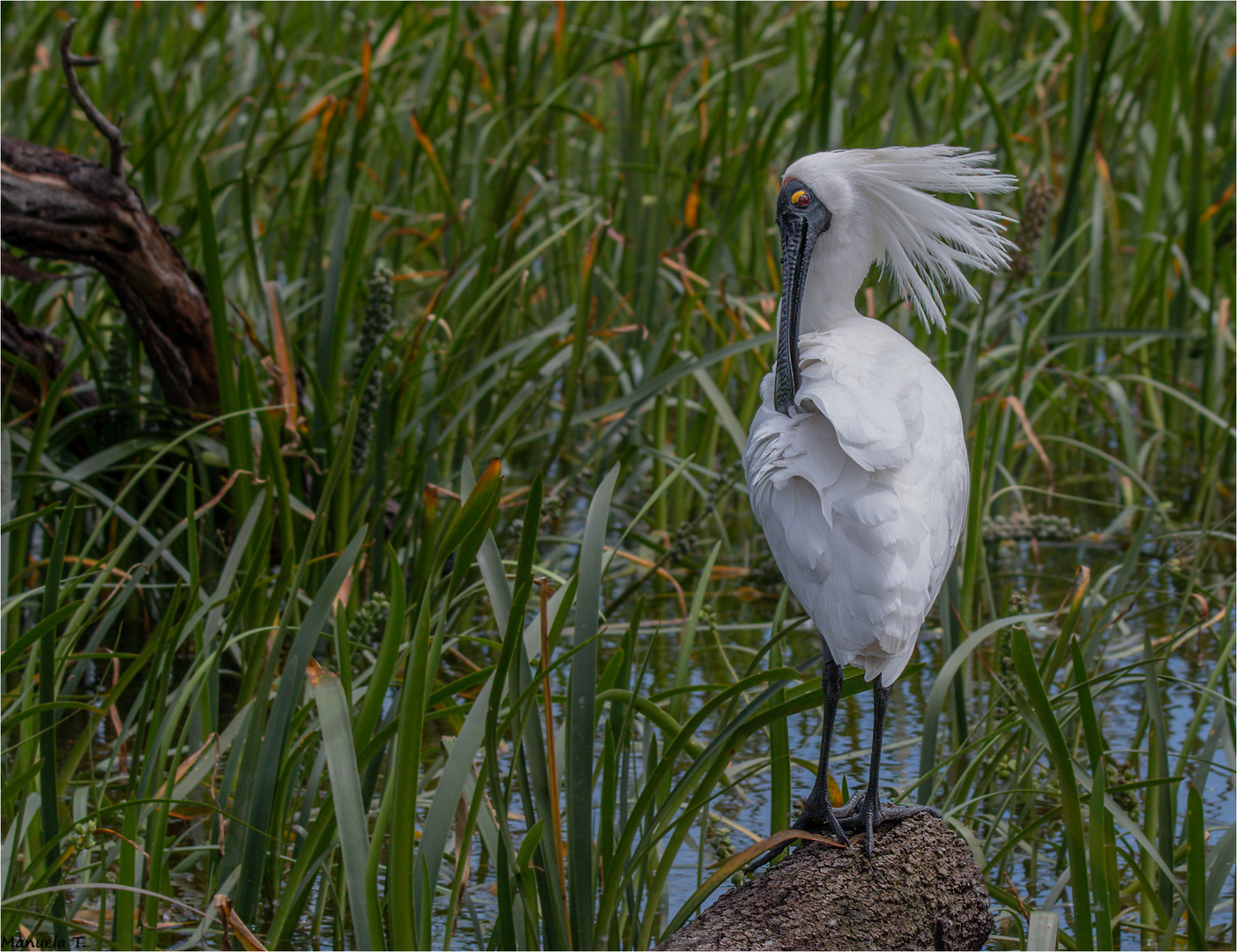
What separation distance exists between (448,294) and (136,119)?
261 centimetres

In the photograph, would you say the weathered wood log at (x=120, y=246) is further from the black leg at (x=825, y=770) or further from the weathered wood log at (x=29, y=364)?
the black leg at (x=825, y=770)

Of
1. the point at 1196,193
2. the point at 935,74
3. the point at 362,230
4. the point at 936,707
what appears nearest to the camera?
the point at 936,707

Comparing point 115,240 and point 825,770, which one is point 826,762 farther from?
point 115,240

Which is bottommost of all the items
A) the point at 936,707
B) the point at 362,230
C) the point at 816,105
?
the point at 936,707

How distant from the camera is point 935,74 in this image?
6062mm

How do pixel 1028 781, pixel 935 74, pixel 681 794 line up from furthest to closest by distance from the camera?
1. pixel 935 74
2. pixel 1028 781
3. pixel 681 794

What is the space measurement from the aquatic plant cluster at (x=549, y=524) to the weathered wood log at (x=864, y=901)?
13 centimetres

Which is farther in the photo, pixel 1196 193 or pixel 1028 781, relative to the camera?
pixel 1196 193

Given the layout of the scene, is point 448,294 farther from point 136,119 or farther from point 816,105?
point 136,119

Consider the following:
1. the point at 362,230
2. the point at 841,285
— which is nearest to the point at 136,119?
the point at 362,230

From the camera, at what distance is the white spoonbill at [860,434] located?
2.05 metres

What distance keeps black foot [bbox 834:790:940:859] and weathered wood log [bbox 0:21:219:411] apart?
2460 millimetres

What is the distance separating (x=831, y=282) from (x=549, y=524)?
6.53 ft

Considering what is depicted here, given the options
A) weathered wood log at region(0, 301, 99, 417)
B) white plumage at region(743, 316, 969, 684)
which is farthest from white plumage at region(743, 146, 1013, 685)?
weathered wood log at region(0, 301, 99, 417)
